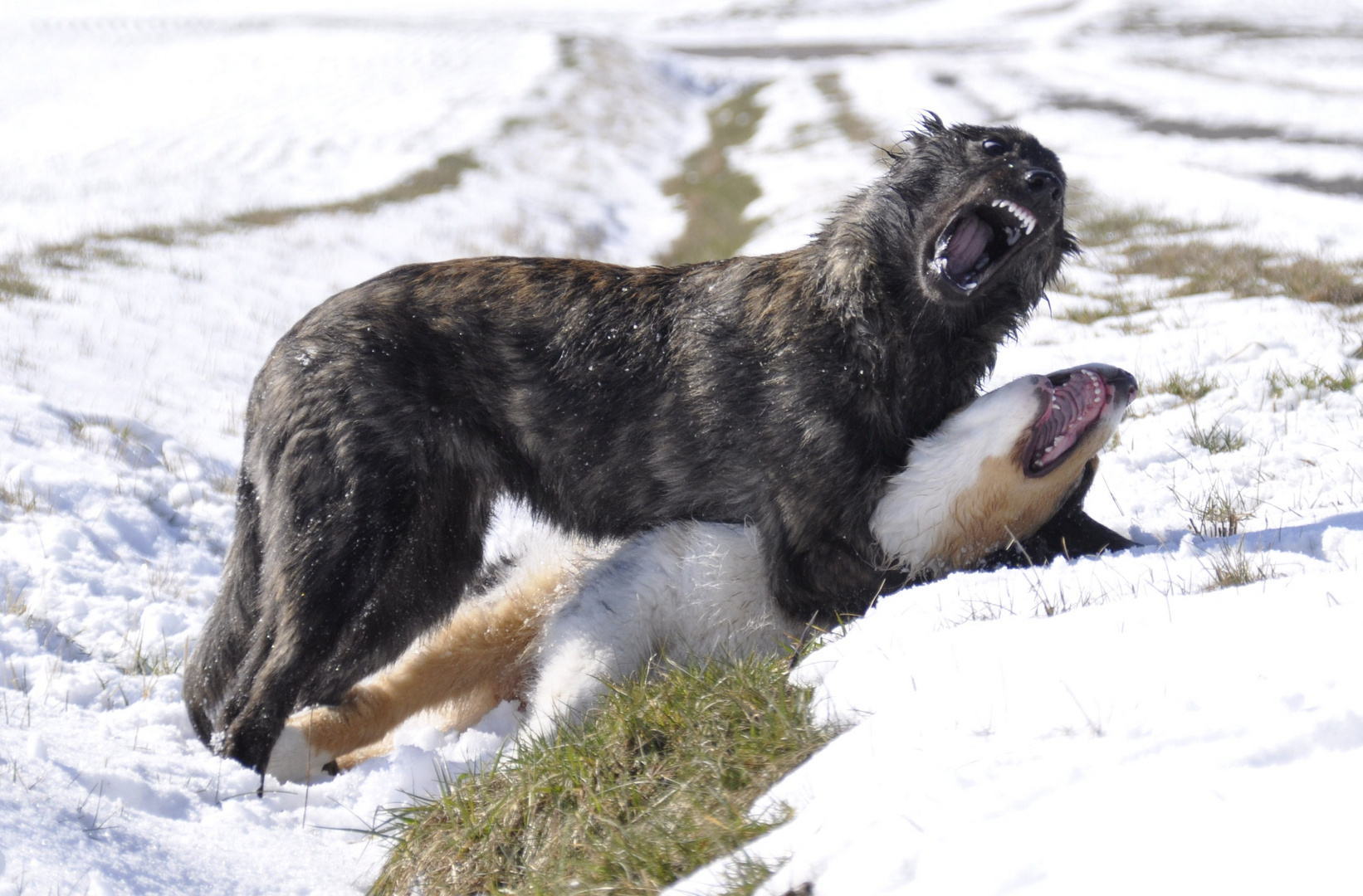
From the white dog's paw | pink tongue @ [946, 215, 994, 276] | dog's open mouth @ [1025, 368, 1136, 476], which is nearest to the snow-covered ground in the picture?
the white dog's paw

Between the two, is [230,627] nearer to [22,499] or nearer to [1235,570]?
[22,499]

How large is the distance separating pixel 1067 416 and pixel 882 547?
86 cm

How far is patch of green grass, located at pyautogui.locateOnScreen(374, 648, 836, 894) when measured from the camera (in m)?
2.65

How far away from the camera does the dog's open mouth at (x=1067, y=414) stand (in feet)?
13.1

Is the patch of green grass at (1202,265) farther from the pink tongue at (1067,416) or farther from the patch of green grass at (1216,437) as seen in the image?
the pink tongue at (1067,416)

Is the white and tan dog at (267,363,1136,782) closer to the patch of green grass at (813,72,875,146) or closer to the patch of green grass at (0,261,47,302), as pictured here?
the patch of green grass at (0,261,47,302)

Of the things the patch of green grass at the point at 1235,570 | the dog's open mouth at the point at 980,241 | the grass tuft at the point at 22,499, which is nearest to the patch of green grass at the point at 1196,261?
the dog's open mouth at the point at 980,241

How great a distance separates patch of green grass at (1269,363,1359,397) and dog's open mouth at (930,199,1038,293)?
7.99 feet

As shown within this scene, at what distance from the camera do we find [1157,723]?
2174 millimetres

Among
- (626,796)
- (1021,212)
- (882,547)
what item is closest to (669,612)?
(882,547)

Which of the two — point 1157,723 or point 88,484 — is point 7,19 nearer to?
point 88,484

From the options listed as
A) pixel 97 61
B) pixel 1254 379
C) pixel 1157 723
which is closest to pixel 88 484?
pixel 1157 723

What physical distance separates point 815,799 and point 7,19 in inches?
2517

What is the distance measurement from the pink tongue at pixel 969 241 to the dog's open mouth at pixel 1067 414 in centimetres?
58
